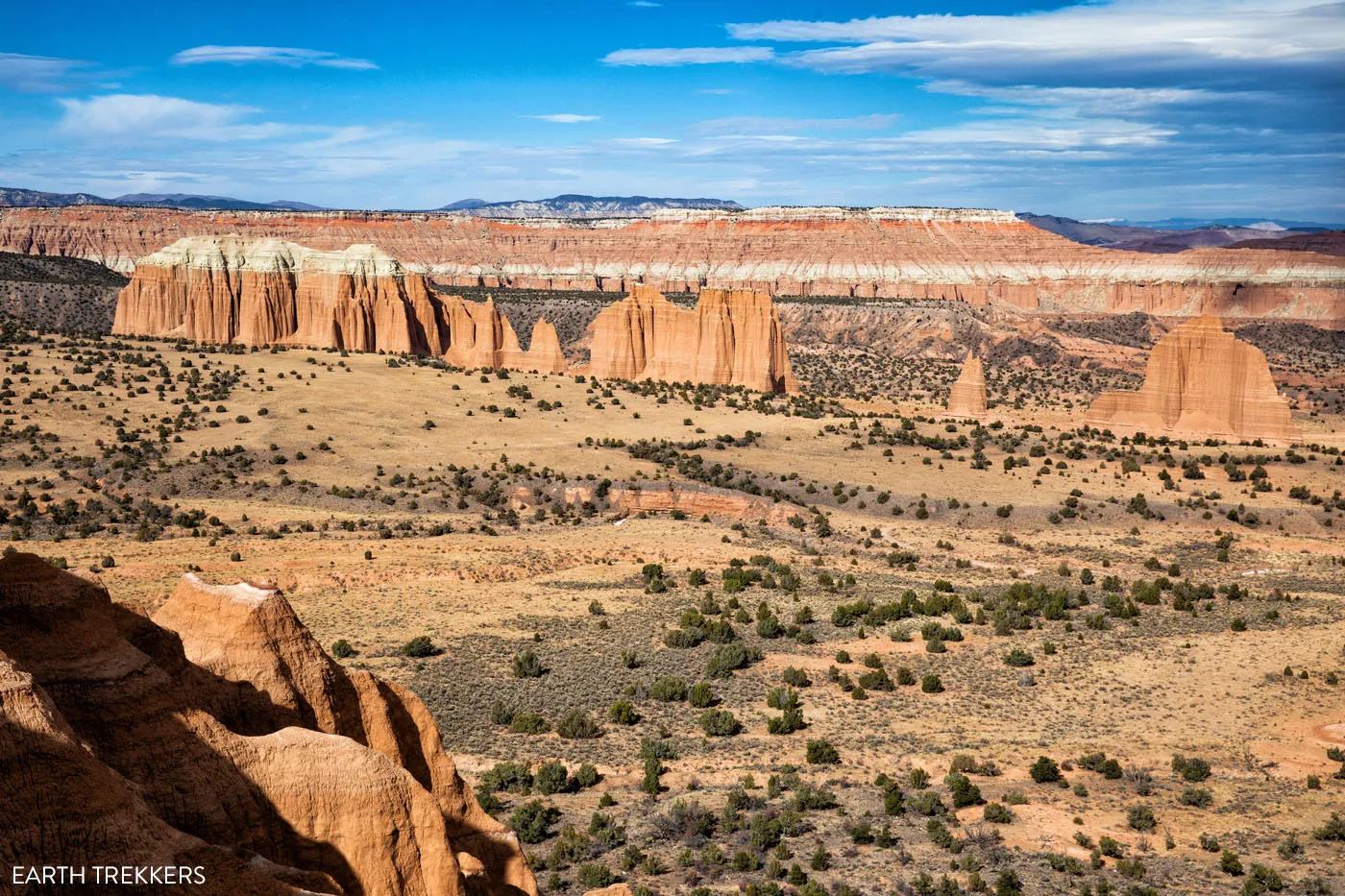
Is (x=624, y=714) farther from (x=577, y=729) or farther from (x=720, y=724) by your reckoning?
(x=720, y=724)

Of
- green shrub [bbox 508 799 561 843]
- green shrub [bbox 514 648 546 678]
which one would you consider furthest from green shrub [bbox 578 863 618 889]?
green shrub [bbox 514 648 546 678]

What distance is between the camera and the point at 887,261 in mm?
184625

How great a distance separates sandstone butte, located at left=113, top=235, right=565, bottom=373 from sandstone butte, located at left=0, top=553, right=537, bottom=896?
8210 centimetres

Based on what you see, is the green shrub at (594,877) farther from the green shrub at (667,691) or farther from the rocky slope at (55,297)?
the rocky slope at (55,297)

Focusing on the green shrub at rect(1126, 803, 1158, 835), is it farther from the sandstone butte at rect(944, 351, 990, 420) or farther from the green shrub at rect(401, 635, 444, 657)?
the sandstone butte at rect(944, 351, 990, 420)

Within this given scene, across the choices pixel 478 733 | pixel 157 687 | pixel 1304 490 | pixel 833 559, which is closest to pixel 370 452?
pixel 833 559

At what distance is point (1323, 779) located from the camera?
22.5 metres

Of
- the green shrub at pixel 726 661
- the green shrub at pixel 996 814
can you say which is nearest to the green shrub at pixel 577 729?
the green shrub at pixel 726 661

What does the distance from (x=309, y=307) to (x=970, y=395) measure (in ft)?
182

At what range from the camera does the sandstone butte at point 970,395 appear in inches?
3285

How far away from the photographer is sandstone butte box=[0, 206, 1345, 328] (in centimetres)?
17162

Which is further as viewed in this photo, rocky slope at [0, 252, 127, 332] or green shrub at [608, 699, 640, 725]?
Result: rocky slope at [0, 252, 127, 332]

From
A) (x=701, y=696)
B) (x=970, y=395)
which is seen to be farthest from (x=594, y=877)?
(x=970, y=395)

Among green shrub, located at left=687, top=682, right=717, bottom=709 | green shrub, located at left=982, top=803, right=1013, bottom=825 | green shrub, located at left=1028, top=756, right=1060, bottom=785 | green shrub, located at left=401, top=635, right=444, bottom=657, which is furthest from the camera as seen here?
green shrub, located at left=401, top=635, right=444, bottom=657
